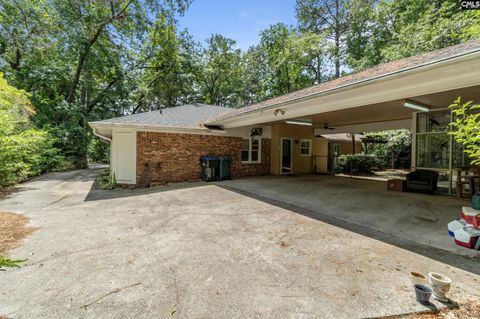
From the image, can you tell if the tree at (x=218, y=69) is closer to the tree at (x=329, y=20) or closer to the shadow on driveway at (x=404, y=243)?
the tree at (x=329, y=20)

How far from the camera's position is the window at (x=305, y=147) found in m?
14.2

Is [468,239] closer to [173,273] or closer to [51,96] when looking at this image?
[173,273]

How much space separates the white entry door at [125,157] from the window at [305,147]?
31.6ft

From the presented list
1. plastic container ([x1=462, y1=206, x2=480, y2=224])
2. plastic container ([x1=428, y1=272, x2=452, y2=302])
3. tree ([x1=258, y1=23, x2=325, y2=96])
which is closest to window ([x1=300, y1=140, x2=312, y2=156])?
plastic container ([x1=462, y1=206, x2=480, y2=224])

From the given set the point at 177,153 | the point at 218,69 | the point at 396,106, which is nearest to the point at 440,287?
the point at 396,106

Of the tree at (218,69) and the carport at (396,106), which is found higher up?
the tree at (218,69)

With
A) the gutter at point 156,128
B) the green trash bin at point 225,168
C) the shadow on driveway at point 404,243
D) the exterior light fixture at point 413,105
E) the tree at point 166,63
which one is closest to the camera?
the shadow on driveway at point 404,243

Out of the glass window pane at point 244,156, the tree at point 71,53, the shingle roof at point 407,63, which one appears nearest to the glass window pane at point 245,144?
the glass window pane at point 244,156

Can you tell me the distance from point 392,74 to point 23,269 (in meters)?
6.95

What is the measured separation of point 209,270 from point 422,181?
802 cm

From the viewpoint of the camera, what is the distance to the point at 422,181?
298 inches

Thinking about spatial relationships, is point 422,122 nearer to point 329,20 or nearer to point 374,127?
point 374,127

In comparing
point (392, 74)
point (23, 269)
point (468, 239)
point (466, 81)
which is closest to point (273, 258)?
point (468, 239)

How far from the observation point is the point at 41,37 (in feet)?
54.1
